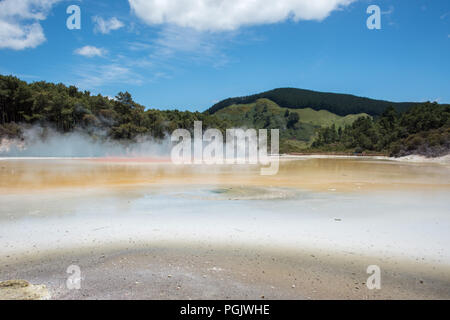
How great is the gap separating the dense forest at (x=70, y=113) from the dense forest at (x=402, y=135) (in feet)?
162

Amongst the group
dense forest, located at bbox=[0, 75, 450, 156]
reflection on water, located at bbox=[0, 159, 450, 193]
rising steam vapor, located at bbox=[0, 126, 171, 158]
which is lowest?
reflection on water, located at bbox=[0, 159, 450, 193]

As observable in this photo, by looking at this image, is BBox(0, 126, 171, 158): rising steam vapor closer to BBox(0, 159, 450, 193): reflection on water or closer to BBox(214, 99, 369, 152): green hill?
BBox(0, 159, 450, 193): reflection on water

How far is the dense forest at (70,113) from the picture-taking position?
54188mm

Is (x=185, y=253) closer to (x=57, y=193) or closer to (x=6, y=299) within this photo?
(x=6, y=299)

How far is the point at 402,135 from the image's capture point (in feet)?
278

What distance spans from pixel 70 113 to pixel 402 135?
82.8 m

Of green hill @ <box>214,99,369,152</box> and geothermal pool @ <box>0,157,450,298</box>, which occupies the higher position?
green hill @ <box>214,99,369,152</box>

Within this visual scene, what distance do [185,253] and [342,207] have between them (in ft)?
18.9

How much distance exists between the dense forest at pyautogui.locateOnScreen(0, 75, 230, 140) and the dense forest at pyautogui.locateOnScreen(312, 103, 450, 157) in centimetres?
4926

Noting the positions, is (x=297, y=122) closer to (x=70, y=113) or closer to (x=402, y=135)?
(x=402, y=135)

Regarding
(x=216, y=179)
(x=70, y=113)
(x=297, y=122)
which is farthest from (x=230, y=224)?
(x=297, y=122)

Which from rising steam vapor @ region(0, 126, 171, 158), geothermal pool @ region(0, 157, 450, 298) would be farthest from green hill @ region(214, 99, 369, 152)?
geothermal pool @ region(0, 157, 450, 298)

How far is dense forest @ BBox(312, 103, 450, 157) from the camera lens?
54.3 metres

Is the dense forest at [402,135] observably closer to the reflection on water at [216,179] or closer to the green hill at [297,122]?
the green hill at [297,122]
